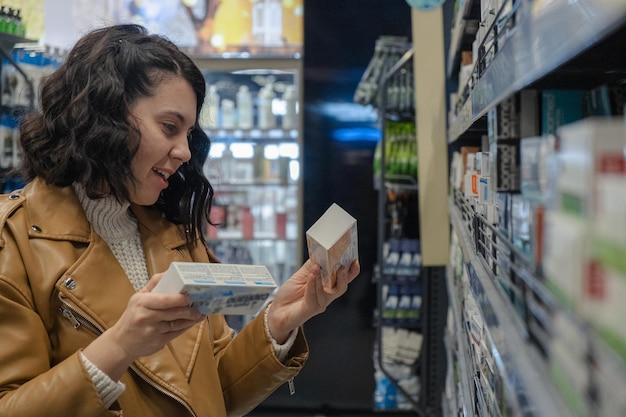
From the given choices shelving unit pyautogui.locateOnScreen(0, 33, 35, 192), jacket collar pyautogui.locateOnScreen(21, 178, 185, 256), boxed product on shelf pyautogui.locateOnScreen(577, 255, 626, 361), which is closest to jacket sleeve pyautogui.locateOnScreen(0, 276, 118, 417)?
jacket collar pyautogui.locateOnScreen(21, 178, 185, 256)

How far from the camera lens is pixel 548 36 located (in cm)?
67

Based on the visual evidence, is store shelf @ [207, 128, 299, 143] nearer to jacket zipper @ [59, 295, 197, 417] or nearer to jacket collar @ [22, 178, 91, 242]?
jacket collar @ [22, 178, 91, 242]

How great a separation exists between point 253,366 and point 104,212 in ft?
1.85

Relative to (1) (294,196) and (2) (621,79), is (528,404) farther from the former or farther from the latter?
(1) (294,196)

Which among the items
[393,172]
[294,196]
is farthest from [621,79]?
[294,196]

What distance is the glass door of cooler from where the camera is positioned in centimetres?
538

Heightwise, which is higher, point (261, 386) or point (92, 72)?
point (92, 72)

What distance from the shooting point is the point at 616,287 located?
49cm

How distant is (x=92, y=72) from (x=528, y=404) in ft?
4.12

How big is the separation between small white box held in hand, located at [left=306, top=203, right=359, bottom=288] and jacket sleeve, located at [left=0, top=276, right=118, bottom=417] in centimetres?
53

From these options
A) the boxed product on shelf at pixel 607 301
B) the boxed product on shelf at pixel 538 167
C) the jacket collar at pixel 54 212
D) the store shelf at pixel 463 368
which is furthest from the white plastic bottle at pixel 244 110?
the boxed product on shelf at pixel 607 301

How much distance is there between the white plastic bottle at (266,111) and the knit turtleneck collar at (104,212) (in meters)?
3.85

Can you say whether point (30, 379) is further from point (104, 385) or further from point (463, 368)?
point (463, 368)

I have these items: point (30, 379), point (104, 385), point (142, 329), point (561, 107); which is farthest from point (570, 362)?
point (30, 379)
